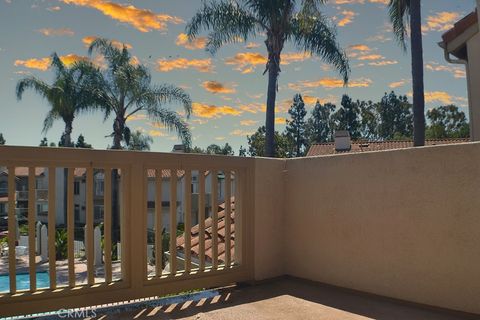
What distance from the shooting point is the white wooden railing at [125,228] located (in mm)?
4148

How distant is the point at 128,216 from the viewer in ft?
15.4

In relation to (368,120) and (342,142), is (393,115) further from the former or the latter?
(342,142)

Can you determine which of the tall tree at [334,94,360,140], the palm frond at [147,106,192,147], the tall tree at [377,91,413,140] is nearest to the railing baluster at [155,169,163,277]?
the palm frond at [147,106,192,147]

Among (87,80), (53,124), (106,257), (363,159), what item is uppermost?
(87,80)

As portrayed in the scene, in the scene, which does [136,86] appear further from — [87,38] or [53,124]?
[53,124]

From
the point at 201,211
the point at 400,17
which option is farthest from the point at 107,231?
the point at 400,17

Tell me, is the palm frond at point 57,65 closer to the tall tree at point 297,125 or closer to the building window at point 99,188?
the building window at point 99,188

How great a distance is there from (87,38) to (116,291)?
19568mm

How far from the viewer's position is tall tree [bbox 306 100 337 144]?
57.2 m

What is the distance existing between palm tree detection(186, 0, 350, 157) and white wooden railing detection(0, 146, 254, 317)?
34.7 ft

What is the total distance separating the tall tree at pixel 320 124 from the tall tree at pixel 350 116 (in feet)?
10.2

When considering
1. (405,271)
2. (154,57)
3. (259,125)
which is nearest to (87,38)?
(154,57)

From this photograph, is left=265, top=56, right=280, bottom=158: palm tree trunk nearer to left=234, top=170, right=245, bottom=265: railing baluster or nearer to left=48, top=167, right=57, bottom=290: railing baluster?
left=234, top=170, right=245, bottom=265: railing baluster

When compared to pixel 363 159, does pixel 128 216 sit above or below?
below
